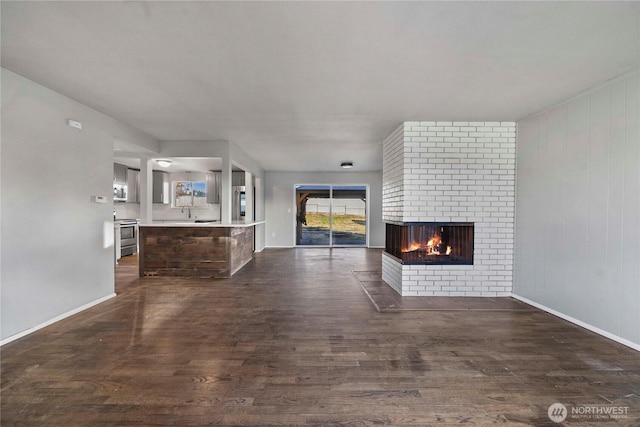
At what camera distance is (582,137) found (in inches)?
115

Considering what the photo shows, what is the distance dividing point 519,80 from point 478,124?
1.32 meters

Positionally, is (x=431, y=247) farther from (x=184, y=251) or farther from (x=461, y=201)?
(x=184, y=251)

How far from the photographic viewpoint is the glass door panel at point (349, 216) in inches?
354

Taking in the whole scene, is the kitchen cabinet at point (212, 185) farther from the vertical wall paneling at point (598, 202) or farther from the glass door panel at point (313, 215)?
the vertical wall paneling at point (598, 202)

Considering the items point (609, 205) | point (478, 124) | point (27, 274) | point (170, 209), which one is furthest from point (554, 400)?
point (170, 209)

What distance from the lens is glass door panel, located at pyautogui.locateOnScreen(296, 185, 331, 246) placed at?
8992 mm

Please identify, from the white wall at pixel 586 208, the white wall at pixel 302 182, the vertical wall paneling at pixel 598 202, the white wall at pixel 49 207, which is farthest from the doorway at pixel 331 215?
the vertical wall paneling at pixel 598 202

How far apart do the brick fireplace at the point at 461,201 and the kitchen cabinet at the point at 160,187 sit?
6.87m

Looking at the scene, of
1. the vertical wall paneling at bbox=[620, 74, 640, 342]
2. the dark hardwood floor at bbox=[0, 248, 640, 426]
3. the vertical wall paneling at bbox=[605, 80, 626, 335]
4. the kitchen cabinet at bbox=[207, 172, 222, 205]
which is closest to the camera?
the dark hardwood floor at bbox=[0, 248, 640, 426]

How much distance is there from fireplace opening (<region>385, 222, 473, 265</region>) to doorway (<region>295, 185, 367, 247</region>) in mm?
4913

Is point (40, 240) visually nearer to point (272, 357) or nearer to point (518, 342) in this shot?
point (272, 357)

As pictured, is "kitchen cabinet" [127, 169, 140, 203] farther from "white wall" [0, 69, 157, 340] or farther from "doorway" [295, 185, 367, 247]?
"doorway" [295, 185, 367, 247]

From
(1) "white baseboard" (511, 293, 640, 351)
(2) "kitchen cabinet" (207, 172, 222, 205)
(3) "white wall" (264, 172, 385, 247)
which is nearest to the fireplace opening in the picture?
(1) "white baseboard" (511, 293, 640, 351)

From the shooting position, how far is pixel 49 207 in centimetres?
288
